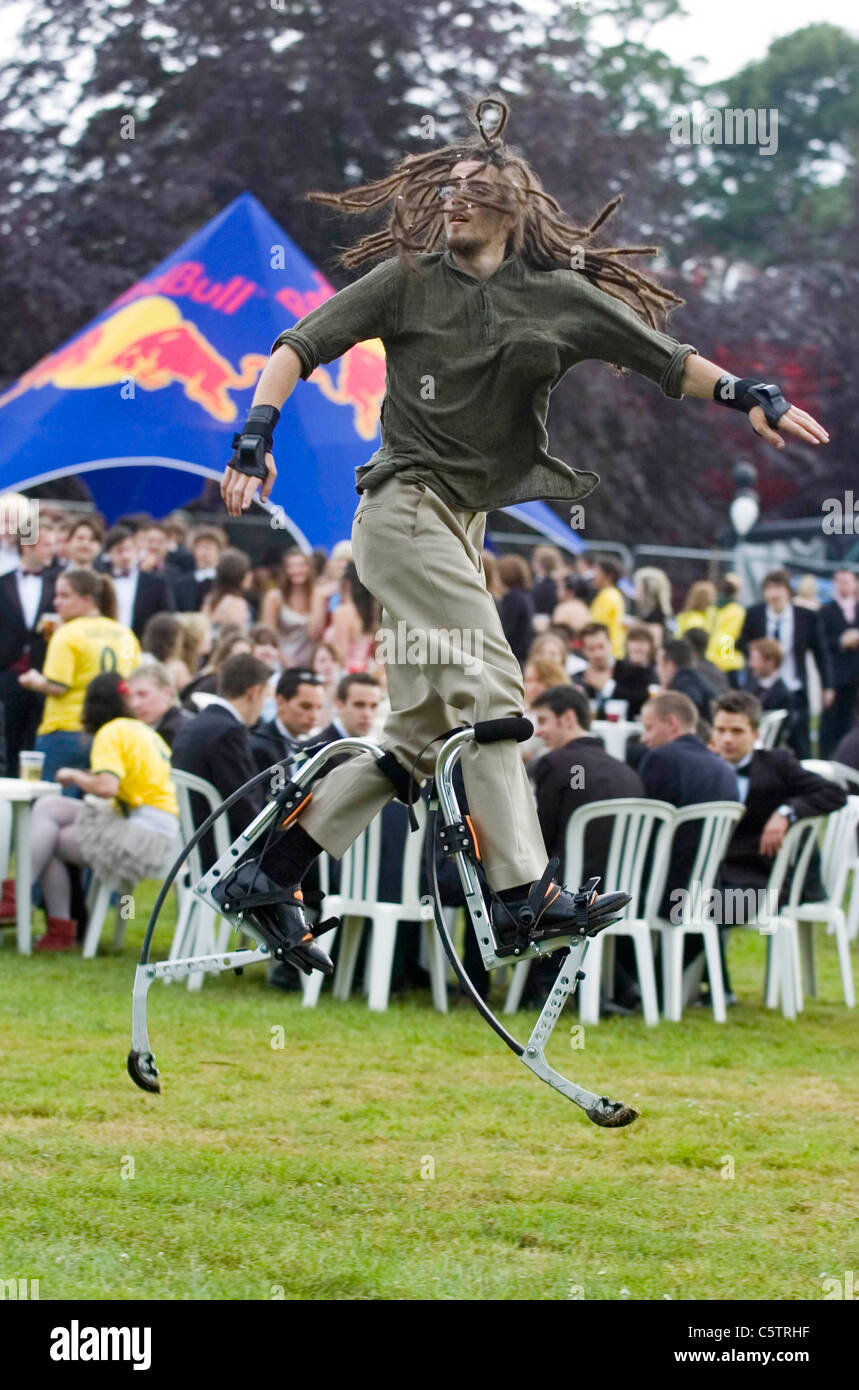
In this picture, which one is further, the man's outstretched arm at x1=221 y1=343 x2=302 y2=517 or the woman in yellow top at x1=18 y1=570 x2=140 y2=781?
the woman in yellow top at x1=18 y1=570 x2=140 y2=781

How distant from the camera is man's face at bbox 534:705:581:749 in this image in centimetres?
920

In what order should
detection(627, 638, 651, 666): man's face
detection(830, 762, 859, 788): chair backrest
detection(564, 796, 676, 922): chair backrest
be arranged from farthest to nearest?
detection(627, 638, 651, 666): man's face < detection(830, 762, 859, 788): chair backrest < detection(564, 796, 676, 922): chair backrest

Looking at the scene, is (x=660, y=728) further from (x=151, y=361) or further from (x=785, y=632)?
(x=785, y=632)

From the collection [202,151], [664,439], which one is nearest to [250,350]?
[202,151]

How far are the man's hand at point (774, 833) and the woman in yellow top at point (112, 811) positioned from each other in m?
3.00

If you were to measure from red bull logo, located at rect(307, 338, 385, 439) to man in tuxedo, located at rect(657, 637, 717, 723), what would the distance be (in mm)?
2786

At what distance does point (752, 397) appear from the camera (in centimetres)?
492

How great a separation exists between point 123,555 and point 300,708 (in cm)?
397

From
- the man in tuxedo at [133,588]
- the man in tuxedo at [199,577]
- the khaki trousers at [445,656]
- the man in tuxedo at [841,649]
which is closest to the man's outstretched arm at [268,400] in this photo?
the khaki trousers at [445,656]

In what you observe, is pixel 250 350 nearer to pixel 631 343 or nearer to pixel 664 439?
pixel 631 343

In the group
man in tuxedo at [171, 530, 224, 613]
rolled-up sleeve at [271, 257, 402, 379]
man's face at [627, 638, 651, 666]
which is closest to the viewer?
rolled-up sleeve at [271, 257, 402, 379]

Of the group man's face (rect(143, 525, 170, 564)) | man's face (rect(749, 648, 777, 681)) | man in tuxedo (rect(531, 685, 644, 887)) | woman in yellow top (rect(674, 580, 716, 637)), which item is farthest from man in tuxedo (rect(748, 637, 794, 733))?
man's face (rect(143, 525, 170, 564))

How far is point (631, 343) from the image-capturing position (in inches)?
199

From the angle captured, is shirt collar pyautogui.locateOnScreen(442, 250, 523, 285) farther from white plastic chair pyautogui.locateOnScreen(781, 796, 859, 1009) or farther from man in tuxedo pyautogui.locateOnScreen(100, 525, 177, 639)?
man in tuxedo pyautogui.locateOnScreen(100, 525, 177, 639)
